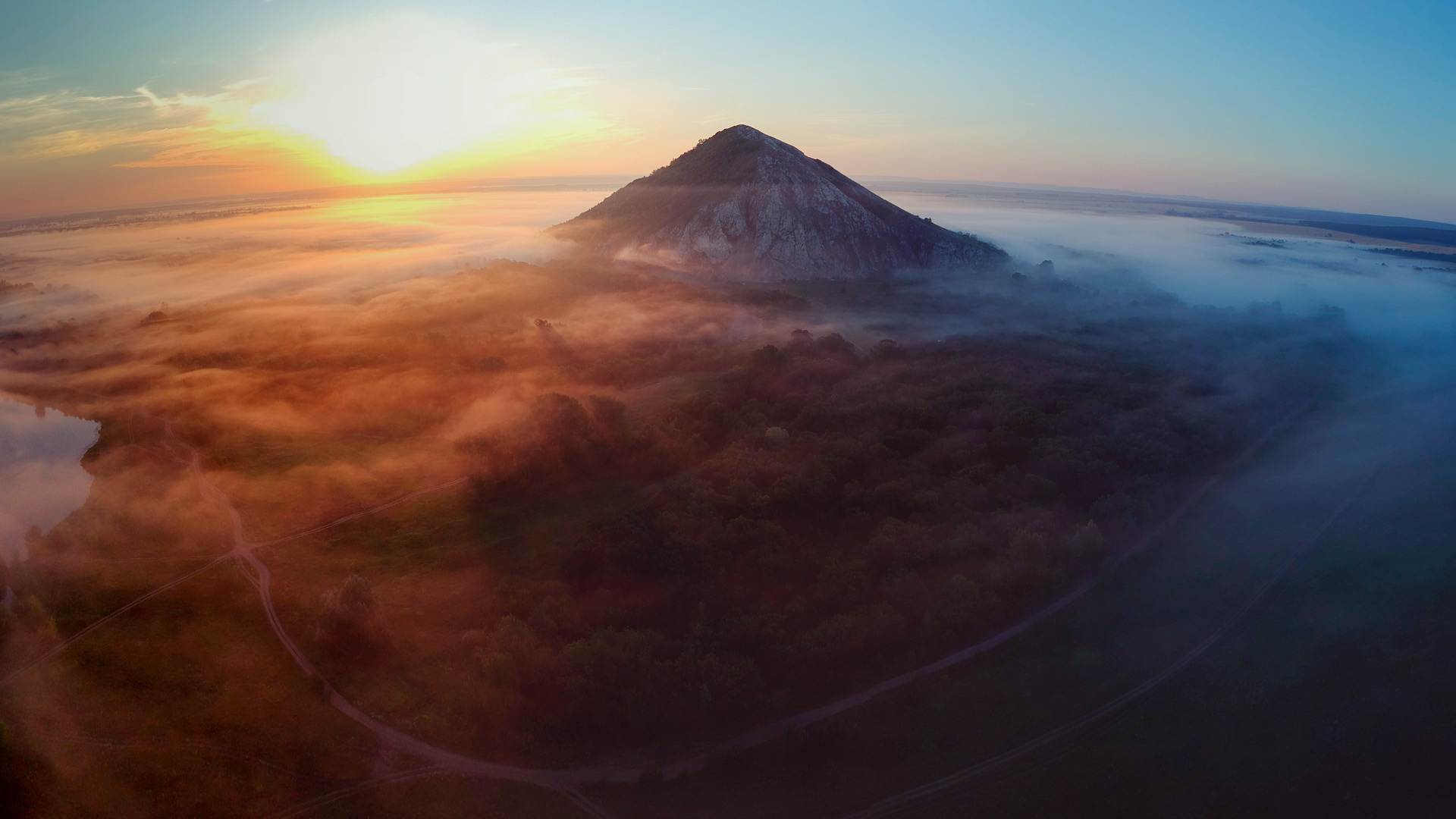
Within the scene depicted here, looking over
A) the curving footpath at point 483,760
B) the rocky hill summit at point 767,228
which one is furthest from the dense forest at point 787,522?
the rocky hill summit at point 767,228

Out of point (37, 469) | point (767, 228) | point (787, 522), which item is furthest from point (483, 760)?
point (767, 228)

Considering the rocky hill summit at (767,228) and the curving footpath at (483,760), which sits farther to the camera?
the rocky hill summit at (767,228)

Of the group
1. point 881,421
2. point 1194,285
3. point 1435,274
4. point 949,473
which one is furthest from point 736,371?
point 1435,274

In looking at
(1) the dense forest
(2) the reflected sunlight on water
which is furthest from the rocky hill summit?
(2) the reflected sunlight on water

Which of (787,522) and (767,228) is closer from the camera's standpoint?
(787,522)

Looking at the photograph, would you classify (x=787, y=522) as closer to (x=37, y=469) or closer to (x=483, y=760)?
(x=483, y=760)

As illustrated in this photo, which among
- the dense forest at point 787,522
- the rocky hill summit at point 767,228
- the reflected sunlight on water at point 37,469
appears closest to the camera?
the dense forest at point 787,522

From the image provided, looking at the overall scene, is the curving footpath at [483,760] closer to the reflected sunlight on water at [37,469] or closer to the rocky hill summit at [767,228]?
the reflected sunlight on water at [37,469]

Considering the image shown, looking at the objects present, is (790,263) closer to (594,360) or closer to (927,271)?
(927,271)

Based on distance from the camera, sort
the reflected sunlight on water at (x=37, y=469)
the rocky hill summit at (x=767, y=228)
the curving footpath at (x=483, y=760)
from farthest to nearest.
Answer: the rocky hill summit at (x=767, y=228) < the reflected sunlight on water at (x=37, y=469) < the curving footpath at (x=483, y=760)
